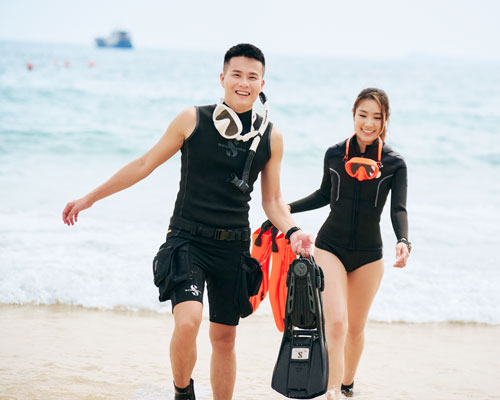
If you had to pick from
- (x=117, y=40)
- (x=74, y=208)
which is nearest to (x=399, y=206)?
(x=74, y=208)

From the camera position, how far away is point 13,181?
→ 43.5 feet

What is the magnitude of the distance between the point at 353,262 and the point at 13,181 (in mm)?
10221

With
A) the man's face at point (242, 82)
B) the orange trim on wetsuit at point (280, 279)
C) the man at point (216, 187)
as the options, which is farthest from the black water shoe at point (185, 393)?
the man's face at point (242, 82)

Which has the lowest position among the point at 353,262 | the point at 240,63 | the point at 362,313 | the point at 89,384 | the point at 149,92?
the point at 89,384

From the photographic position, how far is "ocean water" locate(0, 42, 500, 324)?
749cm

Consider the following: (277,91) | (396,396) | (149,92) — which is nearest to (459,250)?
(396,396)

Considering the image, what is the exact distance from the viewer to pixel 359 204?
173 inches

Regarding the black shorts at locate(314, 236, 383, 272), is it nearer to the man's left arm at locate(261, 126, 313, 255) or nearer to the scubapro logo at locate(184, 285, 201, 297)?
the man's left arm at locate(261, 126, 313, 255)

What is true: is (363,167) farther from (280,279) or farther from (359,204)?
(280,279)

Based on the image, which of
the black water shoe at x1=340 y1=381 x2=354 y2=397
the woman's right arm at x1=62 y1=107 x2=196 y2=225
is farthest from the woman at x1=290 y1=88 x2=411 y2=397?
the woman's right arm at x1=62 y1=107 x2=196 y2=225

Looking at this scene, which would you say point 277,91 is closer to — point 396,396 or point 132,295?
point 132,295

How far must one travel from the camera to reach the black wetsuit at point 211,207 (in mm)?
3760

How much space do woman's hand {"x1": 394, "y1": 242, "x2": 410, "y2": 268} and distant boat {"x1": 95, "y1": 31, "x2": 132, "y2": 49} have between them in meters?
111

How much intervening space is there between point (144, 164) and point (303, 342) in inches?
49.8
